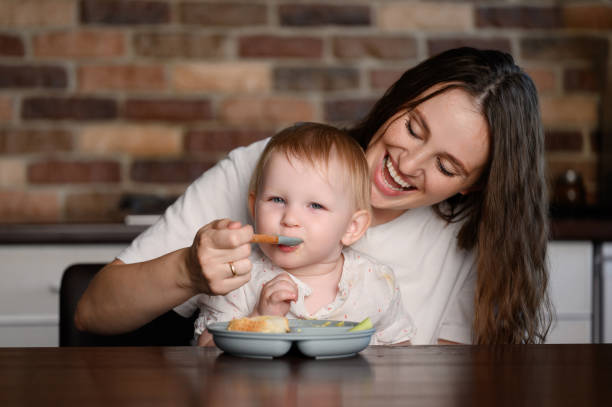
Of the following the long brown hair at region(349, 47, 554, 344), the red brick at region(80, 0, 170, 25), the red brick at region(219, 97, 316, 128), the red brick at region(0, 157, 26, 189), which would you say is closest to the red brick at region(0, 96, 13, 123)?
the red brick at region(0, 157, 26, 189)

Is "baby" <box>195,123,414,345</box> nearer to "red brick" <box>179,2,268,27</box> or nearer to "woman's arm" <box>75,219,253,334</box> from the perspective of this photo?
"woman's arm" <box>75,219,253,334</box>

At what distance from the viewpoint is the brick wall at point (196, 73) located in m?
2.41

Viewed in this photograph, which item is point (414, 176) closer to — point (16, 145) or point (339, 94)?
point (339, 94)

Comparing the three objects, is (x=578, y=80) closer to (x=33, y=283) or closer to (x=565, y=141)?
(x=565, y=141)

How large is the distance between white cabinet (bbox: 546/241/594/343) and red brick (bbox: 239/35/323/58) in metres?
Result: 1.08

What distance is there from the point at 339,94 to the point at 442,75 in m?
1.14

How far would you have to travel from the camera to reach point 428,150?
1325 millimetres

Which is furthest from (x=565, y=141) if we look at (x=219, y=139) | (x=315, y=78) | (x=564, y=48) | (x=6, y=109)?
(x=6, y=109)

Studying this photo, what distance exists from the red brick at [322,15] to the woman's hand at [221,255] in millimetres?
1656

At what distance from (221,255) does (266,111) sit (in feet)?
5.19

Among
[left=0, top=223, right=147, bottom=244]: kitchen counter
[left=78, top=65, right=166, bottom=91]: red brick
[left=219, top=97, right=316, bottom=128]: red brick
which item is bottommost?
[left=0, top=223, right=147, bottom=244]: kitchen counter

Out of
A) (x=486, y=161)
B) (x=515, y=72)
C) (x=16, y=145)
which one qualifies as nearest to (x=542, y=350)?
(x=486, y=161)

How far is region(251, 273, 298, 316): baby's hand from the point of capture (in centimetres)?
107

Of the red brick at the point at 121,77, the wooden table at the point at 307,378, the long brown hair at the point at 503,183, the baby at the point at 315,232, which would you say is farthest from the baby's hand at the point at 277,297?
the red brick at the point at 121,77
